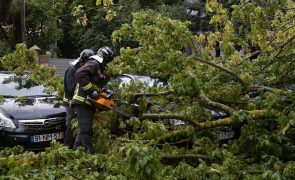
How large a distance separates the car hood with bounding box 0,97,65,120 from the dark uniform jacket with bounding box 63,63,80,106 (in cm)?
47

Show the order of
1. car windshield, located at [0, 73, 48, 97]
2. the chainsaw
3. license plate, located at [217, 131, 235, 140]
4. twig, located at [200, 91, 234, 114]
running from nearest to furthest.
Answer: twig, located at [200, 91, 234, 114] < license plate, located at [217, 131, 235, 140] < the chainsaw < car windshield, located at [0, 73, 48, 97]

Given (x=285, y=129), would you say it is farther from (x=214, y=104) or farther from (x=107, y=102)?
(x=107, y=102)

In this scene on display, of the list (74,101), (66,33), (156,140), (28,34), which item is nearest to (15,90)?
(74,101)

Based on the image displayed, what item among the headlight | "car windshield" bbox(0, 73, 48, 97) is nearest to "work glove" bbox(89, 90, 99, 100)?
the headlight

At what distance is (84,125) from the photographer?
21.4 feet

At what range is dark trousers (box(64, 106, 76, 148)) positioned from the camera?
716 cm

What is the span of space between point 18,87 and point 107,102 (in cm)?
275

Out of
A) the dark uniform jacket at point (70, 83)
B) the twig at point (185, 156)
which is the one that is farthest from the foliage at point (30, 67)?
the twig at point (185, 156)

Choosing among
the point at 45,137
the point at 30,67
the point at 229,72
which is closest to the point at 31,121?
the point at 45,137

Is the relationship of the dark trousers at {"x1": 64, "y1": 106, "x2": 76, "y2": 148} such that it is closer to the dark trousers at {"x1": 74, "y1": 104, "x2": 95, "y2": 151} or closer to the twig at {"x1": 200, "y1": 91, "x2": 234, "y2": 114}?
the dark trousers at {"x1": 74, "y1": 104, "x2": 95, "y2": 151}

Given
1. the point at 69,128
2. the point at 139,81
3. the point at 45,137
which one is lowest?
the point at 45,137

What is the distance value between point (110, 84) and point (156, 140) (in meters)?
1.91

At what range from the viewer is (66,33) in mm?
42000

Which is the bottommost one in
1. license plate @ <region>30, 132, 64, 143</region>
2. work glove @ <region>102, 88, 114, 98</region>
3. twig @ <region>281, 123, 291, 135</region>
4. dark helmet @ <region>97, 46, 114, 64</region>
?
license plate @ <region>30, 132, 64, 143</region>
